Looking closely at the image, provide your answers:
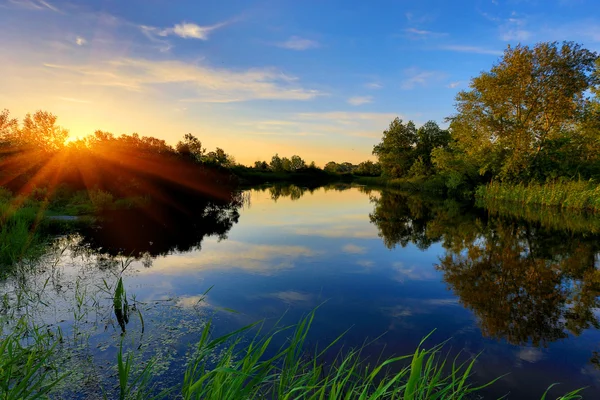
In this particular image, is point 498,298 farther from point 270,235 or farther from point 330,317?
point 270,235

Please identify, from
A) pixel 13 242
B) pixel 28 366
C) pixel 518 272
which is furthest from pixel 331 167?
pixel 28 366

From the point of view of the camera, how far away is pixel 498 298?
9445 millimetres

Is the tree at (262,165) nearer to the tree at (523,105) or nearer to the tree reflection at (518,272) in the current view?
the tree at (523,105)

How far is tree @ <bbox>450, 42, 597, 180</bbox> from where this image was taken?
32.6 m

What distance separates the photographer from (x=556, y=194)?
30422 millimetres

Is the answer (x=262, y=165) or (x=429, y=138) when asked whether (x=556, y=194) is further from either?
(x=262, y=165)

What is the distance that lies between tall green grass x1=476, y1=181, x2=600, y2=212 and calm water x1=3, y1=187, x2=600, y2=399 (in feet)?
36.0

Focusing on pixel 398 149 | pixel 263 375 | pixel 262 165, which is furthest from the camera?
pixel 262 165

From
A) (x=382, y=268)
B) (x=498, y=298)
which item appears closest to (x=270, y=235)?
(x=382, y=268)

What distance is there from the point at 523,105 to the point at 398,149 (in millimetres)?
40928

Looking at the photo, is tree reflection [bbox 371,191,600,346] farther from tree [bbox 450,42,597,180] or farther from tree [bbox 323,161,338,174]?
tree [bbox 323,161,338,174]

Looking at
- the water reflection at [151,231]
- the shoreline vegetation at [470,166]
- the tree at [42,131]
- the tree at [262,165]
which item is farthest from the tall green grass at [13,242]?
the tree at [262,165]

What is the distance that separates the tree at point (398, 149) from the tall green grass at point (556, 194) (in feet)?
120

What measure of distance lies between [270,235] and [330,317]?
11.6 metres
